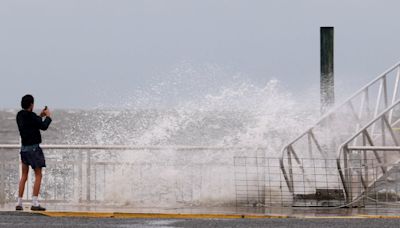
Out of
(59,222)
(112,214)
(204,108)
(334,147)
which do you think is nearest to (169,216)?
(112,214)

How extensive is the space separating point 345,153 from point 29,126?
5166mm

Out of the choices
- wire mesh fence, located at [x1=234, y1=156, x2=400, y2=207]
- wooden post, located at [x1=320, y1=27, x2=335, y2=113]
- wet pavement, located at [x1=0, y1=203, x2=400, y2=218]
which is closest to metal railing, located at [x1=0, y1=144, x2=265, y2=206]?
wire mesh fence, located at [x1=234, y1=156, x2=400, y2=207]

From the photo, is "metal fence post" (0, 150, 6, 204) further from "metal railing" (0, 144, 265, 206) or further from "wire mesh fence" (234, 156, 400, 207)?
"wire mesh fence" (234, 156, 400, 207)

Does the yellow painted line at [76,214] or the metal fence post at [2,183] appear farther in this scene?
the metal fence post at [2,183]

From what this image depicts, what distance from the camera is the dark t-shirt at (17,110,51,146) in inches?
689

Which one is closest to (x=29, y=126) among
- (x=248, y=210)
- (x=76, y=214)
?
(x=76, y=214)

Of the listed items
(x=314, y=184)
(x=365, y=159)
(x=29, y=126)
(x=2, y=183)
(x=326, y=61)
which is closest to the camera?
(x=29, y=126)

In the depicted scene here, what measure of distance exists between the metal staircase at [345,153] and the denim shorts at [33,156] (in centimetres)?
422

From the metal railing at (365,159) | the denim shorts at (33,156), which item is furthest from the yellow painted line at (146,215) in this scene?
the metal railing at (365,159)

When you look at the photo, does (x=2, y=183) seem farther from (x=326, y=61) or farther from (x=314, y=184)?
(x=326, y=61)

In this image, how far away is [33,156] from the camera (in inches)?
693

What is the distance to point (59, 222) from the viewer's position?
1577cm

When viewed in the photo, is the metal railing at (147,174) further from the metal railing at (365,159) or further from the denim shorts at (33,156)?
the metal railing at (365,159)

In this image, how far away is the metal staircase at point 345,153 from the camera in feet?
61.5
